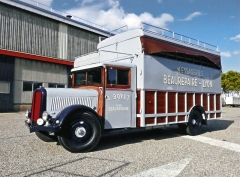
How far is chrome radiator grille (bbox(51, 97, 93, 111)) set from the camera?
599 centimetres

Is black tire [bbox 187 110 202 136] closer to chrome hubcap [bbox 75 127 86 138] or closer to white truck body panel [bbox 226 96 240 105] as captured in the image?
chrome hubcap [bbox 75 127 86 138]

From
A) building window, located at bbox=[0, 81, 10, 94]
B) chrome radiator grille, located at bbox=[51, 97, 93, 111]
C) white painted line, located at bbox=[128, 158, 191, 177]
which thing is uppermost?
building window, located at bbox=[0, 81, 10, 94]

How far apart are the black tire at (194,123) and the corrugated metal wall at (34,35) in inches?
585

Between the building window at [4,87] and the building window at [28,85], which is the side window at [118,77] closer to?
the building window at [4,87]

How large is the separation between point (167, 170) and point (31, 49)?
17.3 m

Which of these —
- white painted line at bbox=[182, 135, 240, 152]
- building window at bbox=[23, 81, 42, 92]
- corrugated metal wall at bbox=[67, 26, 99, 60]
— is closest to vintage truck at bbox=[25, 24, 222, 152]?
white painted line at bbox=[182, 135, 240, 152]

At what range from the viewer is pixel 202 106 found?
955cm

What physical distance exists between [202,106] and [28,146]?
679cm

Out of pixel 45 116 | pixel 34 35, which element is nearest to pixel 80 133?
pixel 45 116

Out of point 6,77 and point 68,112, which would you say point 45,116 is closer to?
point 68,112

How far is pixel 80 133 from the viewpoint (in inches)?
236

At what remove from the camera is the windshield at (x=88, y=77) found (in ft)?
21.8

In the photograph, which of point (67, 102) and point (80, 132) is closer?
point (80, 132)

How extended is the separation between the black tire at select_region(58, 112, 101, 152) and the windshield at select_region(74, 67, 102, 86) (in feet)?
3.72
